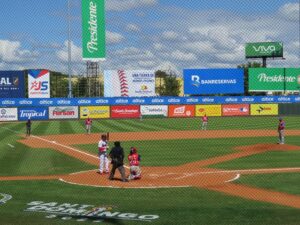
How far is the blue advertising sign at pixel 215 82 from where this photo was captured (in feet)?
237

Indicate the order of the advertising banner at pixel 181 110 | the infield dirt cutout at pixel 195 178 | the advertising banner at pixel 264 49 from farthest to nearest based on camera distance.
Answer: the advertising banner at pixel 264 49, the advertising banner at pixel 181 110, the infield dirt cutout at pixel 195 178

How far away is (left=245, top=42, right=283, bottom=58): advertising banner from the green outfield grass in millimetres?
79824

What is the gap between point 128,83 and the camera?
70.4 m

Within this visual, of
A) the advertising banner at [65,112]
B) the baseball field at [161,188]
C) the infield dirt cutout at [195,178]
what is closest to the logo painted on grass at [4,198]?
the baseball field at [161,188]

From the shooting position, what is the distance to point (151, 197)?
14.2m

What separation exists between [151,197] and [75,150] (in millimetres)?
15277

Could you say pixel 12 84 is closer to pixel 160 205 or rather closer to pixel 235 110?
pixel 235 110

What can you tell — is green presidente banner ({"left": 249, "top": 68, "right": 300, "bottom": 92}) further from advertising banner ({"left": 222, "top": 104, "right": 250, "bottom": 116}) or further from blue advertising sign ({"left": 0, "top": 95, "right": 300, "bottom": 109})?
advertising banner ({"left": 222, "top": 104, "right": 250, "bottom": 116})

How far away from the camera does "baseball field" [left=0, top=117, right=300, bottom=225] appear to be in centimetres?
1187

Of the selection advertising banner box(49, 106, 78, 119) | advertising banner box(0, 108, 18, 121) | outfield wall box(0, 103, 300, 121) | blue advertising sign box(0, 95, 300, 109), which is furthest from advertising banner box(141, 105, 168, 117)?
advertising banner box(0, 108, 18, 121)

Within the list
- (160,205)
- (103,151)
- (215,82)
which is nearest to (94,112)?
(215,82)

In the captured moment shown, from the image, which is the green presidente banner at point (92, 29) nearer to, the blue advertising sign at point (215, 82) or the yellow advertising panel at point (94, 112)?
the yellow advertising panel at point (94, 112)

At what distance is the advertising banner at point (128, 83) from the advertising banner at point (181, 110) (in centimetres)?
638

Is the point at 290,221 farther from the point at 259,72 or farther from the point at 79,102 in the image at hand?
the point at 259,72
